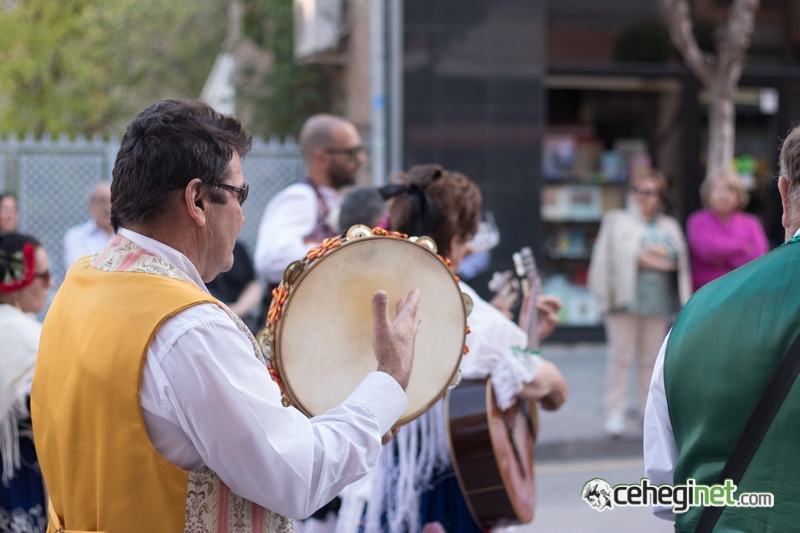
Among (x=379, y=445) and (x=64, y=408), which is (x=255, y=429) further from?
(x=64, y=408)

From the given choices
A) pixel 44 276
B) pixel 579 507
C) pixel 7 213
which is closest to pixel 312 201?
pixel 44 276

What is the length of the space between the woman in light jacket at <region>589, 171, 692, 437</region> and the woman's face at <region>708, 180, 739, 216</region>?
1.32 ft

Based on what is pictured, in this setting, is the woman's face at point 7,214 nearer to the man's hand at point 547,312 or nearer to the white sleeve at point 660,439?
the man's hand at point 547,312

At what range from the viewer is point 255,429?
171 cm

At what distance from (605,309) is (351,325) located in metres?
5.18

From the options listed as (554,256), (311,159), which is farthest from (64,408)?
(554,256)

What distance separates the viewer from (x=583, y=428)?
730cm

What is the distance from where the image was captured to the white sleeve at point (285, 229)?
480 centimetres

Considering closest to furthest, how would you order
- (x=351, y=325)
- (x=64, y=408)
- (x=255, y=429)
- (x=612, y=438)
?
(x=255, y=429)
(x=64, y=408)
(x=351, y=325)
(x=612, y=438)

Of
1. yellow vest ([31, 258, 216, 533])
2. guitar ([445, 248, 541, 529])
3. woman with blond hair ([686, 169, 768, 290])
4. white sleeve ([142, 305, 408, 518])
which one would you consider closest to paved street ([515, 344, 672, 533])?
woman with blond hair ([686, 169, 768, 290])

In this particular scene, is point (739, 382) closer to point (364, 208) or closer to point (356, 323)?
point (356, 323)

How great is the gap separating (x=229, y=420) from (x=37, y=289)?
2198 millimetres

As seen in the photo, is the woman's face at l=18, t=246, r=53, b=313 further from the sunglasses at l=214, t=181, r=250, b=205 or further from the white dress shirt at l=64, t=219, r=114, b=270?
the white dress shirt at l=64, t=219, r=114, b=270

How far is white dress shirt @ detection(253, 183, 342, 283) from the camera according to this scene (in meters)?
4.80
